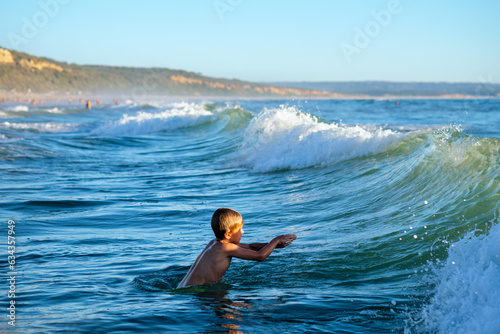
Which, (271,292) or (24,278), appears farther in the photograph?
(24,278)

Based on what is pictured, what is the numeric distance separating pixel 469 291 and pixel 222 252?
2063mm

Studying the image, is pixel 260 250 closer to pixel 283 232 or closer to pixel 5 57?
pixel 283 232

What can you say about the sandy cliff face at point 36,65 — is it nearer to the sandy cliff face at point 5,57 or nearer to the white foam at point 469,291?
the sandy cliff face at point 5,57

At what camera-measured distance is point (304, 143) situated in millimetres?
13797

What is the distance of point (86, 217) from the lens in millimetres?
8227

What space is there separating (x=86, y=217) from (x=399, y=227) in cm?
434

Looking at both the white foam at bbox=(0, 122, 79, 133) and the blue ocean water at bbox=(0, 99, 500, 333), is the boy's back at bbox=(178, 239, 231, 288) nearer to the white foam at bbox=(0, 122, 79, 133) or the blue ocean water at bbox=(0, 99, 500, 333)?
the blue ocean water at bbox=(0, 99, 500, 333)

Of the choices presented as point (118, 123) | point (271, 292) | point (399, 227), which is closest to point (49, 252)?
point (271, 292)

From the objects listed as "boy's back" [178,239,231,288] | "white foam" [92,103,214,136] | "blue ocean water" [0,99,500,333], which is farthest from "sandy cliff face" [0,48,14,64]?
"boy's back" [178,239,231,288]

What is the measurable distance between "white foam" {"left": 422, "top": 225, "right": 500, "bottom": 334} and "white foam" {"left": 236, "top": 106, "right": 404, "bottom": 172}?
6999mm

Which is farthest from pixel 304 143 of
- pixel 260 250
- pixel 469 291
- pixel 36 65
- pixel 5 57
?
pixel 36 65

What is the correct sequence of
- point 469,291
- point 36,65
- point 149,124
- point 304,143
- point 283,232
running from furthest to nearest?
point 36,65
point 149,124
point 304,143
point 283,232
point 469,291

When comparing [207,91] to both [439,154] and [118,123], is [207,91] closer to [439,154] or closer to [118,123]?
[118,123]

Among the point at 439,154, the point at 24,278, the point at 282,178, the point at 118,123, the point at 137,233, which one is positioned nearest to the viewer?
the point at 24,278
